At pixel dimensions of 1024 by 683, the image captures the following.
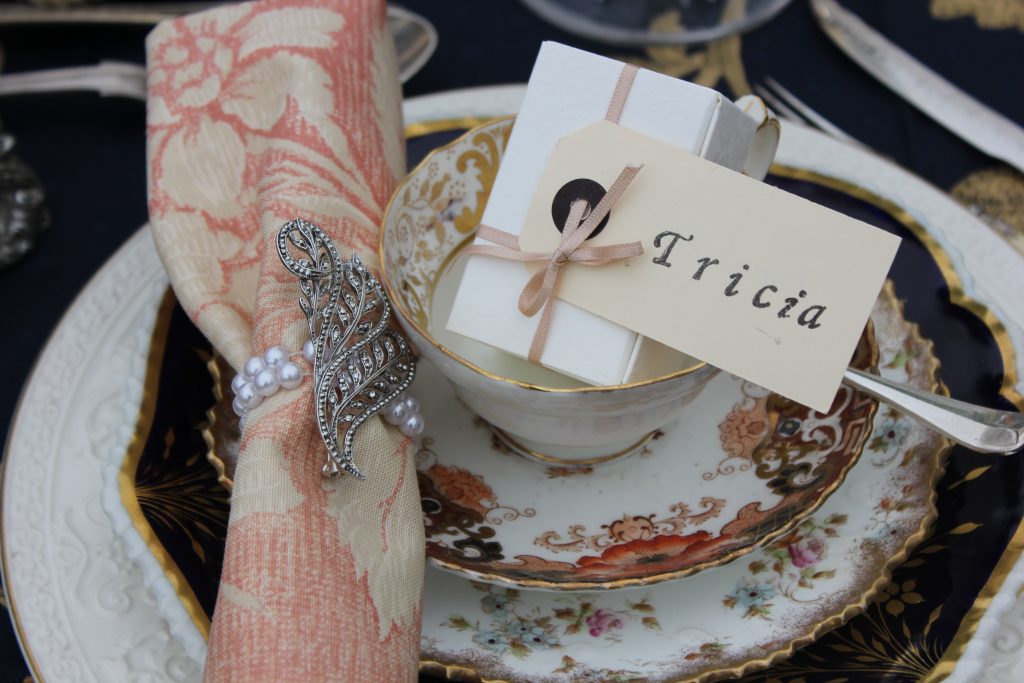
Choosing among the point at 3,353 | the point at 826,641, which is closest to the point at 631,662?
the point at 826,641

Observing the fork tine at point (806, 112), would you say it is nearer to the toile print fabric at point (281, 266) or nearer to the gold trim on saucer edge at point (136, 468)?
the toile print fabric at point (281, 266)

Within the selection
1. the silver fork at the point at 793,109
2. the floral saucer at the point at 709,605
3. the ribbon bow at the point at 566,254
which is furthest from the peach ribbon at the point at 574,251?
the silver fork at the point at 793,109

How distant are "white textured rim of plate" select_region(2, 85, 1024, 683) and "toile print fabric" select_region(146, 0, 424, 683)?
10 centimetres

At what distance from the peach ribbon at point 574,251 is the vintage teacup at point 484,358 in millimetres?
38

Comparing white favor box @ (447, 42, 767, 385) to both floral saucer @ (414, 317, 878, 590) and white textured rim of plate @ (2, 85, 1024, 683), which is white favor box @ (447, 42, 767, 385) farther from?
white textured rim of plate @ (2, 85, 1024, 683)

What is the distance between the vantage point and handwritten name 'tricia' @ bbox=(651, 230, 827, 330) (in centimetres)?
42

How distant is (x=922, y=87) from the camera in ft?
2.73

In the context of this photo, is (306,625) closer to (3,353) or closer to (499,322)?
(499,322)

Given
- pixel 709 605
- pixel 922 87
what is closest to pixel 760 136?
pixel 709 605

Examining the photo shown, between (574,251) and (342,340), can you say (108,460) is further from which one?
(574,251)

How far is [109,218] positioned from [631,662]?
64 cm

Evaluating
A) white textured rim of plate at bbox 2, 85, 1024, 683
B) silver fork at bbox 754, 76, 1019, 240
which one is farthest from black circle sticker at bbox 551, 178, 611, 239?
silver fork at bbox 754, 76, 1019, 240

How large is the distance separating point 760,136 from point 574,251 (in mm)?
161

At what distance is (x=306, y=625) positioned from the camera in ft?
1.26
